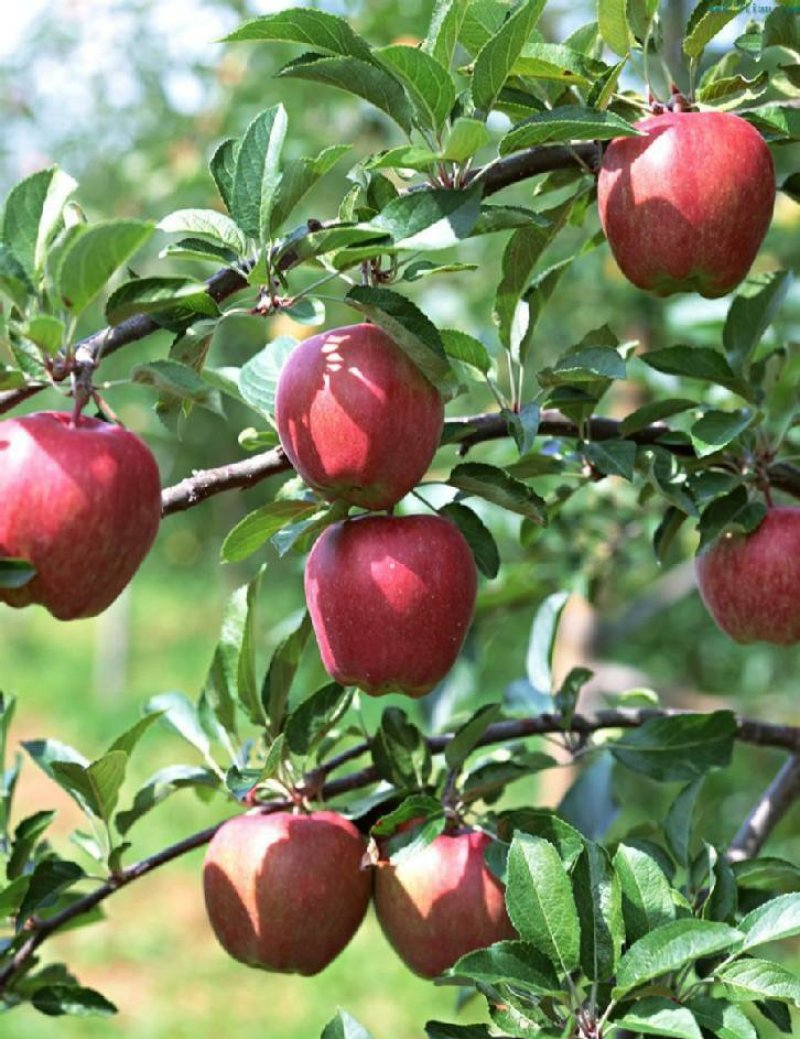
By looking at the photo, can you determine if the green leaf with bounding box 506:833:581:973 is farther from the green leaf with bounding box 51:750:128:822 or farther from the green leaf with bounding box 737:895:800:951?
the green leaf with bounding box 51:750:128:822

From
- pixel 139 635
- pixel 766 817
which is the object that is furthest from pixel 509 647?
pixel 139 635

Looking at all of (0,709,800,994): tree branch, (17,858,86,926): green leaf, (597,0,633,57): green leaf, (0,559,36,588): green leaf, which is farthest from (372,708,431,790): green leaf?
(597,0,633,57): green leaf

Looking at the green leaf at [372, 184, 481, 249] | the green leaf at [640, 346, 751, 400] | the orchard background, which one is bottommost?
the orchard background

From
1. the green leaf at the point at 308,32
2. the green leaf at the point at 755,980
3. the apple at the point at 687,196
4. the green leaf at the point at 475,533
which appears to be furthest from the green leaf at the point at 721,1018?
the green leaf at the point at 308,32

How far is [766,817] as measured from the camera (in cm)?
114

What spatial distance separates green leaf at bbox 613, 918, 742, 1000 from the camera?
0.67 meters

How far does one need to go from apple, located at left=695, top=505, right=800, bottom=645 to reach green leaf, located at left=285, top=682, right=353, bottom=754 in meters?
0.29

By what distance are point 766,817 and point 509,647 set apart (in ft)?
6.23

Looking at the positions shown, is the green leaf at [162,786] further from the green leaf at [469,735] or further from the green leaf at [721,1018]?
the green leaf at [721,1018]

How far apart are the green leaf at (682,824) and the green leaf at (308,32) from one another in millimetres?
556

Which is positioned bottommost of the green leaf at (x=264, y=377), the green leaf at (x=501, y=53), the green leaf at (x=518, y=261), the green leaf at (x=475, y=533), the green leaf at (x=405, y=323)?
the green leaf at (x=475, y=533)

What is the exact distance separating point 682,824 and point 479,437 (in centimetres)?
32

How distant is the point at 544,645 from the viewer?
46.4 inches

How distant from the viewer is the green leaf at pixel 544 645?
116 centimetres
